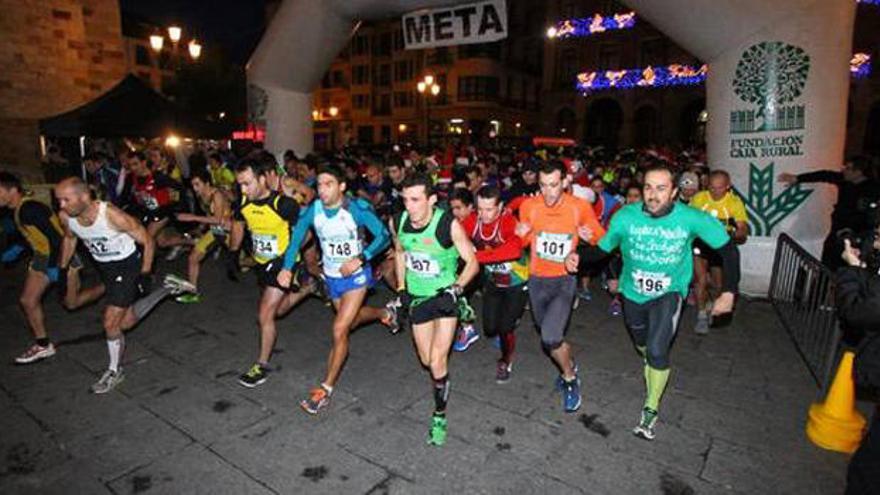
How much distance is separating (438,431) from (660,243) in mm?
2261

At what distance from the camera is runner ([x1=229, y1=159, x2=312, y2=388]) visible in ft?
16.5

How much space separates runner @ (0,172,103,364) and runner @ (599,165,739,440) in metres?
5.50

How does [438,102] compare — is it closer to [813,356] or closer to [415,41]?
[415,41]

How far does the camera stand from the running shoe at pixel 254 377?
16.4 feet

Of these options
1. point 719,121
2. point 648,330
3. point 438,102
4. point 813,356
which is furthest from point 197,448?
point 438,102

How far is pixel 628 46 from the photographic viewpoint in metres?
42.3

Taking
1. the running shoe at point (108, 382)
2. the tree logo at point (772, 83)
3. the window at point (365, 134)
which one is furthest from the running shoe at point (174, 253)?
the window at point (365, 134)

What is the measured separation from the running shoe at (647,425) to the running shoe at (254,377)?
3.44m

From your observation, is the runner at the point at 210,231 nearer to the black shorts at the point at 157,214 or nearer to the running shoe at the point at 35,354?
the black shorts at the point at 157,214

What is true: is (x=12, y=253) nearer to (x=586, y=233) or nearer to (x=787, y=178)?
(x=586, y=233)

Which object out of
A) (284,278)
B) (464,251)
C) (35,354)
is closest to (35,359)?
(35,354)

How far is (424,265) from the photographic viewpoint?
418cm

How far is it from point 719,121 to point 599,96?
127 ft

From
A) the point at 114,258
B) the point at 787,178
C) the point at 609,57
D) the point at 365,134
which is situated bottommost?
the point at 114,258
